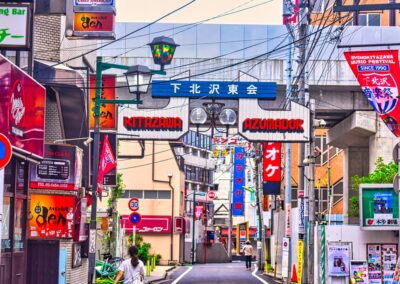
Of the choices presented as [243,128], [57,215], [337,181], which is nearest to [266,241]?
[337,181]

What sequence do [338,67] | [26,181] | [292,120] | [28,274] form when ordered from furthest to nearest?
[338,67], [292,120], [28,274], [26,181]

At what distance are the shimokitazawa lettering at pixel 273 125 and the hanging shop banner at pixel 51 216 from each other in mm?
7475

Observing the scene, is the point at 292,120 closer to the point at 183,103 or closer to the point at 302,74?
the point at 302,74

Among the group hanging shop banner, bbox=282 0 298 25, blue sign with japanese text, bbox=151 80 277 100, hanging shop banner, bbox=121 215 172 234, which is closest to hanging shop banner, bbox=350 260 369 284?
blue sign with japanese text, bbox=151 80 277 100

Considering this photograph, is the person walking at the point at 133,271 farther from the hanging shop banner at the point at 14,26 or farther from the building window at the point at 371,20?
the building window at the point at 371,20

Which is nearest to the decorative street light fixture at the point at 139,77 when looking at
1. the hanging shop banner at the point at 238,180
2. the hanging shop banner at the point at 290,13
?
the hanging shop banner at the point at 290,13

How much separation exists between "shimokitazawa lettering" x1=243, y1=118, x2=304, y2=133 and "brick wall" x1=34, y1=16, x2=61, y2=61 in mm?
6968

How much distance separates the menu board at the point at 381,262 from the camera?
87.8 ft

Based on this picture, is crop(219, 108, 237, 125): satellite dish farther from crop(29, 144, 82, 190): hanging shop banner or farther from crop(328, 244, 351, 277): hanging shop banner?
crop(29, 144, 82, 190): hanging shop banner

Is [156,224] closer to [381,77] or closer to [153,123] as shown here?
[153,123]

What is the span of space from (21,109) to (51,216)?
6.64 m

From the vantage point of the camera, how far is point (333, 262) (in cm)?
2605

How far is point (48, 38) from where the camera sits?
84.8ft

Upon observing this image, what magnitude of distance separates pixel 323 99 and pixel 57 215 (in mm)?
17352
